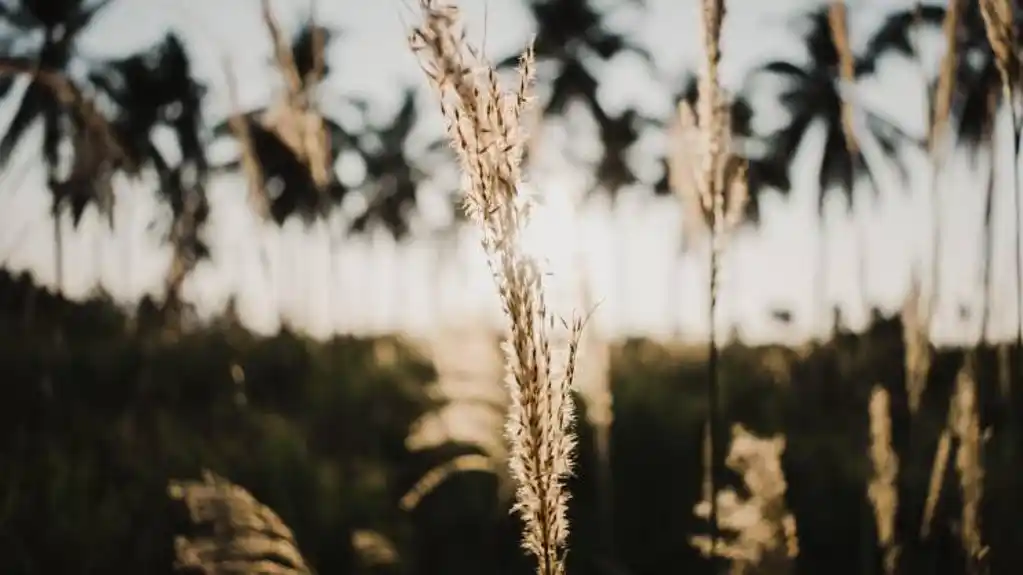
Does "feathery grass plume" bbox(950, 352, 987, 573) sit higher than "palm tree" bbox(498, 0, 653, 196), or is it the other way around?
"palm tree" bbox(498, 0, 653, 196)

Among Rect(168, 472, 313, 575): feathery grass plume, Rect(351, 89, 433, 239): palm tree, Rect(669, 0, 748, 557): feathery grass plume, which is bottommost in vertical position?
Rect(168, 472, 313, 575): feathery grass plume

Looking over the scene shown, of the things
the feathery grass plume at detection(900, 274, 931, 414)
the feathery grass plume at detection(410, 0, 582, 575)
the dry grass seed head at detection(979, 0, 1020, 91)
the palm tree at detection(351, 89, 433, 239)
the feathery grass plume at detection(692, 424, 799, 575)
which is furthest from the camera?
the palm tree at detection(351, 89, 433, 239)

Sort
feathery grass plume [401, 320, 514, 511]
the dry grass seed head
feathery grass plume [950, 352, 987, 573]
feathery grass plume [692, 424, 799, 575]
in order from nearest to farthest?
the dry grass seed head → feathery grass plume [692, 424, 799, 575] → feathery grass plume [950, 352, 987, 573] → feathery grass plume [401, 320, 514, 511]

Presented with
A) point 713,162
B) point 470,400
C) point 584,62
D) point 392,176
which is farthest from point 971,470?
point 392,176

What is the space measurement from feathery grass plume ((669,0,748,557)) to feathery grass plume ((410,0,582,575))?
54 cm

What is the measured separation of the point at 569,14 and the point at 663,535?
26831mm

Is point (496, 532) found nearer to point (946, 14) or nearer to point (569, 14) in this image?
point (946, 14)

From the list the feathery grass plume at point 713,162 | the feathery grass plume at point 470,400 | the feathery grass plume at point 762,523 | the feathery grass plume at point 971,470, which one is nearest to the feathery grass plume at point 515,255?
the feathery grass plume at point 713,162

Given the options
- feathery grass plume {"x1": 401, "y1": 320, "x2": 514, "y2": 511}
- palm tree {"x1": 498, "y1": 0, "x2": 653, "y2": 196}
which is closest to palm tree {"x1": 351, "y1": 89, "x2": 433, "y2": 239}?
palm tree {"x1": 498, "y1": 0, "x2": 653, "y2": 196}

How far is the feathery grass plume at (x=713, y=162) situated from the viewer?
1.46 meters

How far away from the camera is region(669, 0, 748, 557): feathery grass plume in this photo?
57.5 inches

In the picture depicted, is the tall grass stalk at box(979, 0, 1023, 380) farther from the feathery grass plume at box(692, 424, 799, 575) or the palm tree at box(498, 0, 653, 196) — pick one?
the palm tree at box(498, 0, 653, 196)

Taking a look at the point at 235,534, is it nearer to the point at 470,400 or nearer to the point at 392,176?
the point at 470,400

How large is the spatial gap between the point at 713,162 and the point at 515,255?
69 cm
